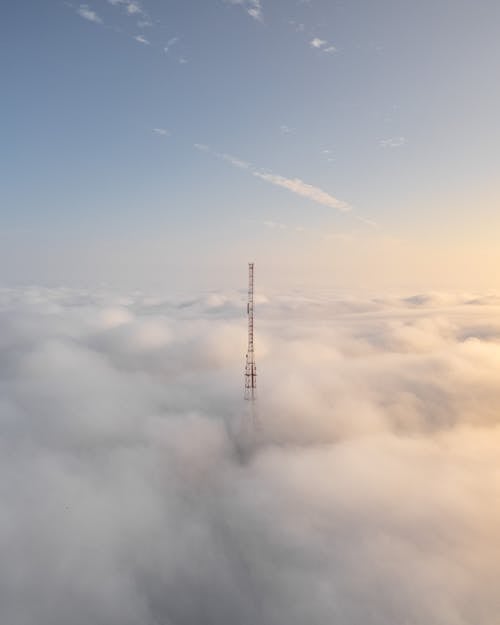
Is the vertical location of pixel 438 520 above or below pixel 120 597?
above

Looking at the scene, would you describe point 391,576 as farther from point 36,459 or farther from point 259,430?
point 36,459

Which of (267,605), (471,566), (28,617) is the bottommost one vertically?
(267,605)

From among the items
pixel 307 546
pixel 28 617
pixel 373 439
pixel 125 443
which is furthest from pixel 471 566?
pixel 125 443

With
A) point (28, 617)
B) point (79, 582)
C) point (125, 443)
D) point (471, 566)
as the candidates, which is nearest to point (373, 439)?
point (471, 566)

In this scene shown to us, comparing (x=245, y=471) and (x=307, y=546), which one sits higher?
(x=307, y=546)

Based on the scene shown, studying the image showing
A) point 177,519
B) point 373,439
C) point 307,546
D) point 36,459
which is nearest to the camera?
point 307,546

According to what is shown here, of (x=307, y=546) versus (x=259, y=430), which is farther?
(x=259, y=430)

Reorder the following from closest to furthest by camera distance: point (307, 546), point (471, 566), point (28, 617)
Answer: point (28, 617) < point (471, 566) < point (307, 546)

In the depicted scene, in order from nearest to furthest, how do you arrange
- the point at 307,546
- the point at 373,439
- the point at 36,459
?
the point at 307,546 < the point at 36,459 < the point at 373,439

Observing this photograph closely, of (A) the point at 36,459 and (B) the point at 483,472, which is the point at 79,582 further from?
(B) the point at 483,472
